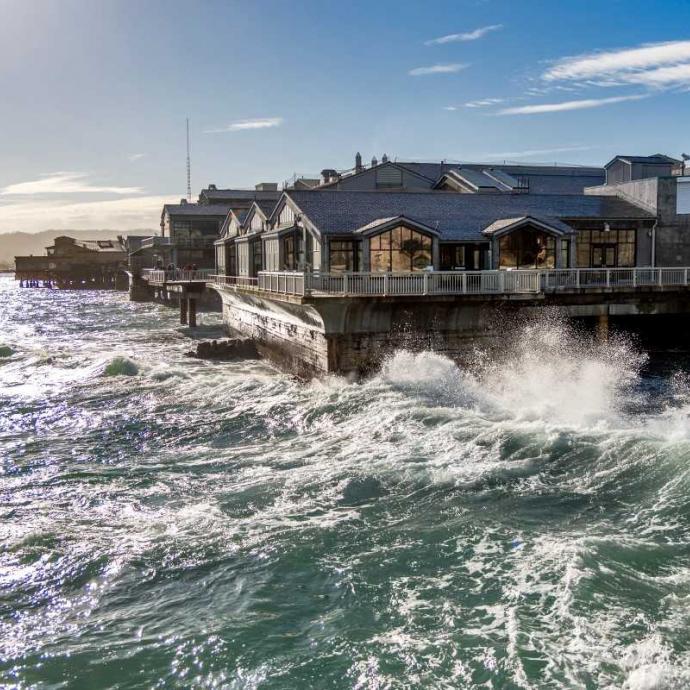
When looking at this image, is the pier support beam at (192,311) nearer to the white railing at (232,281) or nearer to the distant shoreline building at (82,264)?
the white railing at (232,281)

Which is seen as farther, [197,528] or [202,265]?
[202,265]

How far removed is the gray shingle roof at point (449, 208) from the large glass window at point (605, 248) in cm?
94

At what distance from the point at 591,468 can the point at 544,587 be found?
6.88 metres

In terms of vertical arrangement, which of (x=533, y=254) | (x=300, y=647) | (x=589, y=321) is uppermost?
(x=533, y=254)

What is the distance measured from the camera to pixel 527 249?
3531cm

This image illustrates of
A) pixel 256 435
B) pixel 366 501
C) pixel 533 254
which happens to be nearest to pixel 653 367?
pixel 533 254

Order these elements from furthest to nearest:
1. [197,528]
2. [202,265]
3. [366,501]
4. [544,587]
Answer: [202,265], [366,501], [197,528], [544,587]

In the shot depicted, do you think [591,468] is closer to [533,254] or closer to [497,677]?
[497,677]

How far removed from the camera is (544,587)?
12234 millimetres

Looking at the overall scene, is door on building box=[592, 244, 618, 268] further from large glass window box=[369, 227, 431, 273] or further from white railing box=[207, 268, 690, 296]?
large glass window box=[369, 227, 431, 273]

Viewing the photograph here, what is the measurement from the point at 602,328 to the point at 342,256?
12264mm

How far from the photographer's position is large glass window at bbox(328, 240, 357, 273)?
111 feet

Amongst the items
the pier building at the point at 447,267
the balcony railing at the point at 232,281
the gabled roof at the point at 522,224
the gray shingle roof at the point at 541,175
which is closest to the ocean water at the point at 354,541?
the pier building at the point at 447,267

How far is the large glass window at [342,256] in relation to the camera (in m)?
33.9
